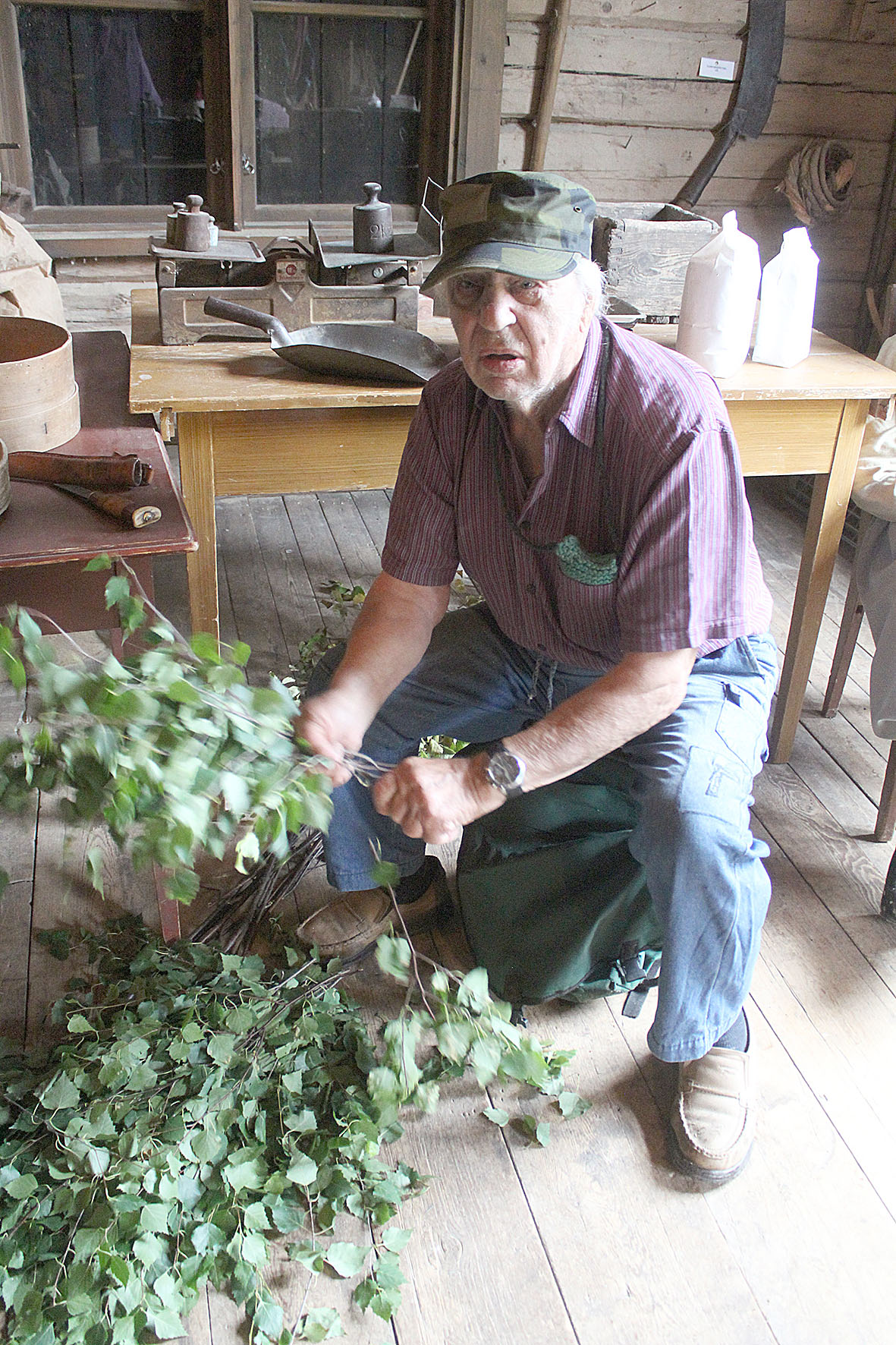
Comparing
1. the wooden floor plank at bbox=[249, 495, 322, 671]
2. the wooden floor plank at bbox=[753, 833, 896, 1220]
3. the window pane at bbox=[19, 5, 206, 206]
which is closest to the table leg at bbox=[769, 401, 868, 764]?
the wooden floor plank at bbox=[753, 833, 896, 1220]

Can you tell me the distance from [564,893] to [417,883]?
404 millimetres

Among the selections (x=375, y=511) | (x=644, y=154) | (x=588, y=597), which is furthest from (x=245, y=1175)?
(x=644, y=154)

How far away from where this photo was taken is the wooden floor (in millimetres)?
1609

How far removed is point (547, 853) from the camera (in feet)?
6.47

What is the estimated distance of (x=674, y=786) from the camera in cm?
172

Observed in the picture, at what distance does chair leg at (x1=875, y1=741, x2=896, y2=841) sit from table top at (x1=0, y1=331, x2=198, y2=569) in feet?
5.29

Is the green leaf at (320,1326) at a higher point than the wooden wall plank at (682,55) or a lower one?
lower

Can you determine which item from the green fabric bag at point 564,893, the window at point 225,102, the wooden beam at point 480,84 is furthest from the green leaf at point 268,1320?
the wooden beam at point 480,84

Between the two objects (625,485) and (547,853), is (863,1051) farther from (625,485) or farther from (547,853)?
(625,485)

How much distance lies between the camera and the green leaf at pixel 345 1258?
1625mm

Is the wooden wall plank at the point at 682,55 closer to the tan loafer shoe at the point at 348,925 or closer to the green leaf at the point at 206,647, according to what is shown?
the tan loafer shoe at the point at 348,925

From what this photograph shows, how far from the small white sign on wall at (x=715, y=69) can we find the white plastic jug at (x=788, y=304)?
1830 millimetres

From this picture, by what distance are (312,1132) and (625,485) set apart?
112 cm

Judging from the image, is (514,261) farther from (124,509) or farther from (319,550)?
(319,550)
